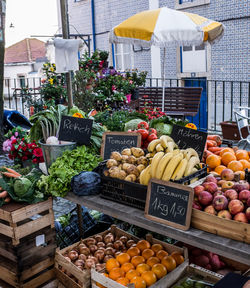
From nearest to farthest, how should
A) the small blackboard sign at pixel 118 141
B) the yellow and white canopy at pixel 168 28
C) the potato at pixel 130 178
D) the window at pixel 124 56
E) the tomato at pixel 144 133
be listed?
the potato at pixel 130 178
the small blackboard sign at pixel 118 141
the tomato at pixel 144 133
the yellow and white canopy at pixel 168 28
the window at pixel 124 56

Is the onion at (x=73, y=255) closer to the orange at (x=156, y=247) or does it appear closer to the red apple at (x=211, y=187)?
the orange at (x=156, y=247)

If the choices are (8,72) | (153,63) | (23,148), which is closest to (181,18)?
(23,148)

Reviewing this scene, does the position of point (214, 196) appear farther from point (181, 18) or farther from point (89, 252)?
point (181, 18)

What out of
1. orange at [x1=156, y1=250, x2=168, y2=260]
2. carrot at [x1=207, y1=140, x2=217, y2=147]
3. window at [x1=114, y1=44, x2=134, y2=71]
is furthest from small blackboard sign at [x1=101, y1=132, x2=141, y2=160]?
window at [x1=114, y1=44, x2=134, y2=71]

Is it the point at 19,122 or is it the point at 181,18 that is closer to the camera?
the point at 181,18

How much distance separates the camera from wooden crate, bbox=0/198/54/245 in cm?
266

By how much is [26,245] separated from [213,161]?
5.14 ft

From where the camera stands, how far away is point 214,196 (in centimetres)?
212

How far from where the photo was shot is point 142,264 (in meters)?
2.58

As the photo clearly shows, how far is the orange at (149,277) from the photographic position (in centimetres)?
243

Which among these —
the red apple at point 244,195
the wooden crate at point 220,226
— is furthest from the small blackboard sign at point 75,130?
the red apple at point 244,195

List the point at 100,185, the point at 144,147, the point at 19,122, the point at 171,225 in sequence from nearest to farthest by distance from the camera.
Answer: the point at 171,225 → the point at 100,185 → the point at 144,147 → the point at 19,122

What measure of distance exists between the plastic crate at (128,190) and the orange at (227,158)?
33 cm

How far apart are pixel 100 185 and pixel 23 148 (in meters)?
1.91
